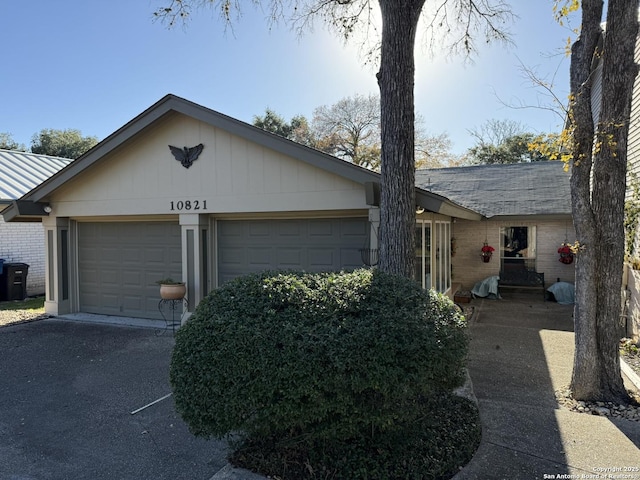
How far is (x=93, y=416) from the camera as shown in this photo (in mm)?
4730

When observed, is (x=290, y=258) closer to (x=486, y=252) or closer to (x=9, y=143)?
(x=486, y=252)

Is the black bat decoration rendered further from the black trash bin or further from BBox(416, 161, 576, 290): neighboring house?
BBox(416, 161, 576, 290): neighboring house

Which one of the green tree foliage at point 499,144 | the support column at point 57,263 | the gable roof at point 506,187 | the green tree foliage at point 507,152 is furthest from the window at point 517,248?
the green tree foliage at point 499,144

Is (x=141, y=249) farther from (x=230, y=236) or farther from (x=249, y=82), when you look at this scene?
(x=249, y=82)

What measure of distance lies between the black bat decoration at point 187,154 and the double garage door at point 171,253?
143 centimetres

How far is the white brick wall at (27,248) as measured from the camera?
13.1 metres

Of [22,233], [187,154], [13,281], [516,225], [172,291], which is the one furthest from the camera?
[22,233]

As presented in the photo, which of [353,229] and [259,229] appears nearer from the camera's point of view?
[353,229]

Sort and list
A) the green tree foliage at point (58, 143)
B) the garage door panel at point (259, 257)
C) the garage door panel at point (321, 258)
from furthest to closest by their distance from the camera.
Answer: the green tree foliage at point (58, 143), the garage door panel at point (259, 257), the garage door panel at point (321, 258)

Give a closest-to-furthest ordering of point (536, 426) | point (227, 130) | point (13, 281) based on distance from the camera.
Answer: point (536, 426) → point (227, 130) → point (13, 281)

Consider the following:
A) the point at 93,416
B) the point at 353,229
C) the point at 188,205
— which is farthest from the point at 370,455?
the point at 188,205

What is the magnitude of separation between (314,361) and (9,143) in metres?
42.3

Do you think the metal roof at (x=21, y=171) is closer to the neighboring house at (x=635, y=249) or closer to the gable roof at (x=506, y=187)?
the gable roof at (x=506, y=187)

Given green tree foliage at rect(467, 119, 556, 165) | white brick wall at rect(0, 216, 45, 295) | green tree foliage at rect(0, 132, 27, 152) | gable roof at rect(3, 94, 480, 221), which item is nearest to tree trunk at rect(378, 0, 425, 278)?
gable roof at rect(3, 94, 480, 221)
